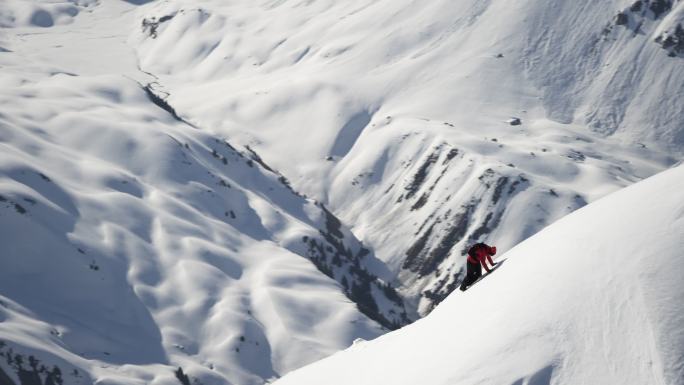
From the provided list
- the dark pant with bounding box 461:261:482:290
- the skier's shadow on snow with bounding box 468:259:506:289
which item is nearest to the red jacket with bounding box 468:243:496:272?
the dark pant with bounding box 461:261:482:290

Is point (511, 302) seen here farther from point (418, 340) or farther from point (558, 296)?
point (418, 340)

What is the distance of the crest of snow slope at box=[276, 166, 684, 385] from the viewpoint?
24375mm

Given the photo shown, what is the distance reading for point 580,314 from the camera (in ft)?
85.9

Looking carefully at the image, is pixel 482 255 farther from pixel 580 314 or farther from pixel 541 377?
pixel 541 377

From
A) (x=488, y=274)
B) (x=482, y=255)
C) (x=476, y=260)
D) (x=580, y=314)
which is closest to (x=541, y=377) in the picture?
(x=580, y=314)

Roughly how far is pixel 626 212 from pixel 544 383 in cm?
720

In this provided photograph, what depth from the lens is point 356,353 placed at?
3684 cm

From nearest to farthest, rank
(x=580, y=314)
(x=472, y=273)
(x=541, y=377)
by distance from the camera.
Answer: (x=541, y=377), (x=580, y=314), (x=472, y=273)

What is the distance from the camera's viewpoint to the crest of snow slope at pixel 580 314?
80.0 ft

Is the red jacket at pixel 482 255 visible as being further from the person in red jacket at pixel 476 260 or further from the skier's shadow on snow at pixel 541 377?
the skier's shadow on snow at pixel 541 377

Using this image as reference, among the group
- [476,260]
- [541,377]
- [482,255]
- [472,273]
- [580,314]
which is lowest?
[472,273]

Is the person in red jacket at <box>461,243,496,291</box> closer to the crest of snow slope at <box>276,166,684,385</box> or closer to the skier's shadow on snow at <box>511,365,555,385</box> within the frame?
the crest of snow slope at <box>276,166,684,385</box>

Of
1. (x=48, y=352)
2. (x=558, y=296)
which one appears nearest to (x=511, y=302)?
(x=558, y=296)

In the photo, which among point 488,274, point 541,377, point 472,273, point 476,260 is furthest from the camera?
point 472,273
